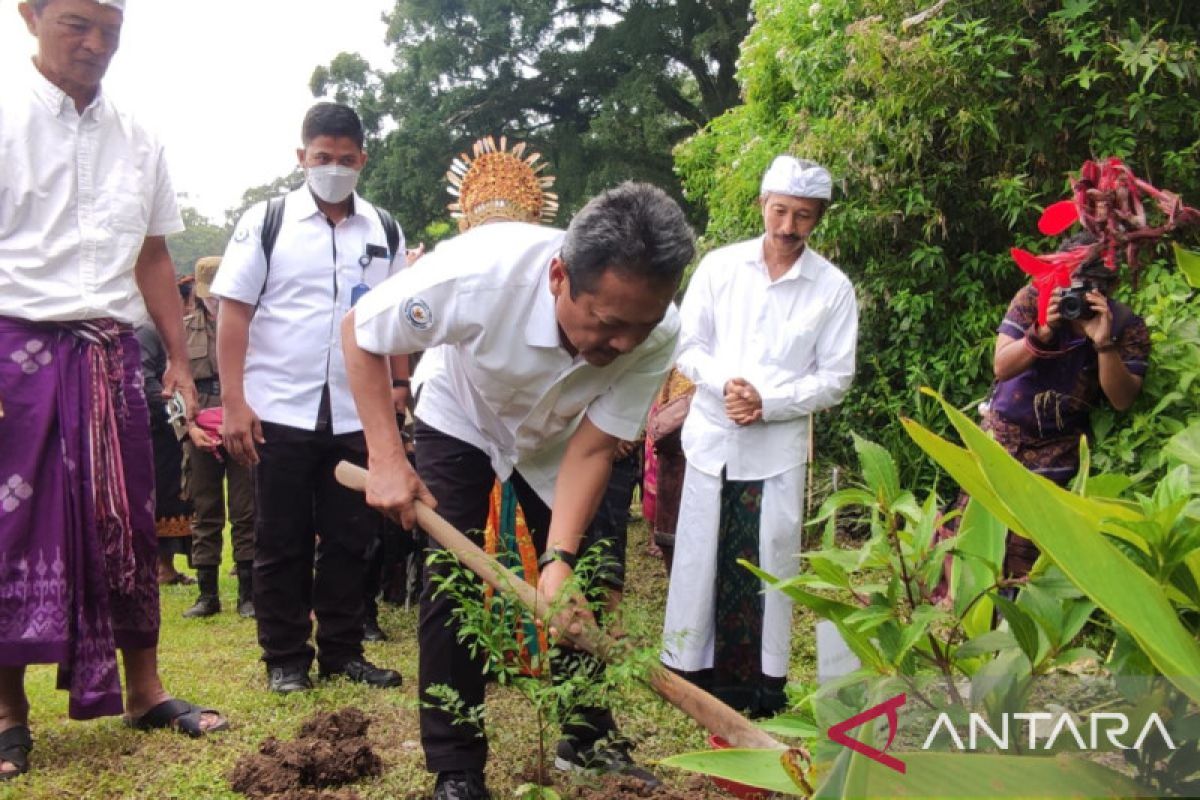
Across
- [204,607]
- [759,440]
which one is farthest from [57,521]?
[204,607]

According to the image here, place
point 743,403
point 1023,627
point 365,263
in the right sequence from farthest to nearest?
point 365,263 → point 743,403 → point 1023,627

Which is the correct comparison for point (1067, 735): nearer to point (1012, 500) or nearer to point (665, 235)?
→ point (1012, 500)

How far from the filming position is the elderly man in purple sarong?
10.1ft

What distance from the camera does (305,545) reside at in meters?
4.11

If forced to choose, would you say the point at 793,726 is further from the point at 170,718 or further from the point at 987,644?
the point at 170,718

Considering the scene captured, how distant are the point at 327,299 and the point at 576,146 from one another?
18917mm

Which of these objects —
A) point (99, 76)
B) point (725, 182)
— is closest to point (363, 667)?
point (99, 76)

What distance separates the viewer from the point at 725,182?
7234mm

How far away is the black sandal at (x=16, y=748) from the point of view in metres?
3.04

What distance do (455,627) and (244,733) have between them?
1004 mm

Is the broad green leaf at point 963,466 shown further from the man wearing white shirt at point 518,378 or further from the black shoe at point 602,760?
the black shoe at point 602,760

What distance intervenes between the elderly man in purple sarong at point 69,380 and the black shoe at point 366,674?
37.2 inches

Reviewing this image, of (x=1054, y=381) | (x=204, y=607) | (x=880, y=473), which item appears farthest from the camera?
(x=204, y=607)

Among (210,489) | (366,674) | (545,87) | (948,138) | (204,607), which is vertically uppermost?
(545,87)
